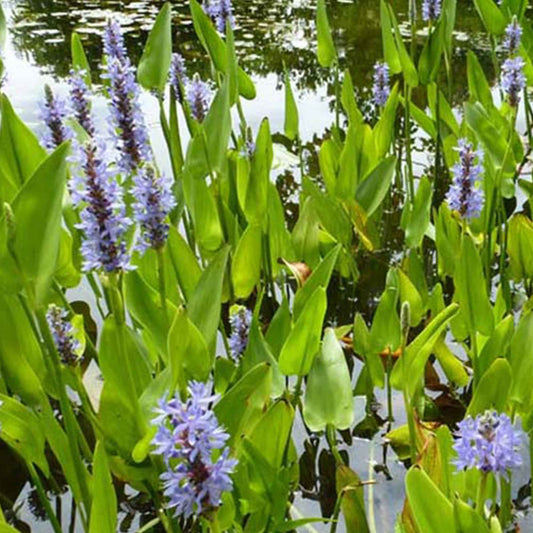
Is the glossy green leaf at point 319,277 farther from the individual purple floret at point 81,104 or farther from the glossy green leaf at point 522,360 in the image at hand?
the individual purple floret at point 81,104

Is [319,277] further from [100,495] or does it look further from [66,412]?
[100,495]

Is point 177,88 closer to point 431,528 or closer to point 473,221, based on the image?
point 473,221

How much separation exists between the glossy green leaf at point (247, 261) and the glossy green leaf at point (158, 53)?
0.43 meters

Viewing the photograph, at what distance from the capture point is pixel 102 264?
119 centimetres

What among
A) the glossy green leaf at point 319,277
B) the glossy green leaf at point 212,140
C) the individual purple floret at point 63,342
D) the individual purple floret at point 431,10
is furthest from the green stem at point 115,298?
the individual purple floret at point 431,10

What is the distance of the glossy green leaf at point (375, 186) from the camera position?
2402 millimetres

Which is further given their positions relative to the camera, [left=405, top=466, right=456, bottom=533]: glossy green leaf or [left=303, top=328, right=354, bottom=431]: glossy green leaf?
[left=303, top=328, right=354, bottom=431]: glossy green leaf

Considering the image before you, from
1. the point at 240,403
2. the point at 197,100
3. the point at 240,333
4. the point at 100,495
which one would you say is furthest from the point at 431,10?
the point at 100,495

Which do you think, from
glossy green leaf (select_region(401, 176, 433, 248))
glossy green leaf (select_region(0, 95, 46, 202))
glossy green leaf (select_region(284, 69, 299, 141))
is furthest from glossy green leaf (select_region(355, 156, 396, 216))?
glossy green leaf (select_region(0, 95, 46, 202))

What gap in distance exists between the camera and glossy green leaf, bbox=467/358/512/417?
4.52 ft

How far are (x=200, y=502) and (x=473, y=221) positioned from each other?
169 centimetres

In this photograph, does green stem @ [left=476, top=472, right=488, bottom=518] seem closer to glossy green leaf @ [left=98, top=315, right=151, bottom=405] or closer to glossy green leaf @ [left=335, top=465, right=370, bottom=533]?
glossy green leaf @ [left=335, top=465, right=370, bottom=533]

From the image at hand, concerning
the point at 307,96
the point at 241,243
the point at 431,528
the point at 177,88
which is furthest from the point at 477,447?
the point at 307,96

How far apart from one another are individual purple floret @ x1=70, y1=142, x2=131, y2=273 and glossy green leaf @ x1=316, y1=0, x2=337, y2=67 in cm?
156
